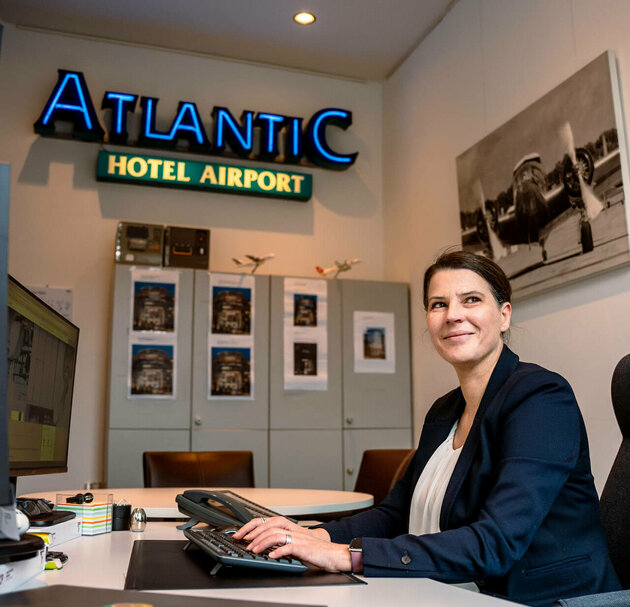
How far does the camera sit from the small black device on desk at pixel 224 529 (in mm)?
1094

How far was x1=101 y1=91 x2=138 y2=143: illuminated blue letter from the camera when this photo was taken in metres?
4.68

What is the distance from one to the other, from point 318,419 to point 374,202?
1.84 metres

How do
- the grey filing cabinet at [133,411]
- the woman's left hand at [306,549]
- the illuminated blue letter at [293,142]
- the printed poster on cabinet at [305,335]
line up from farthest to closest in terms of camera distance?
the illuminated blue letter at [293,142], the printed poster on cabinet at [305,335], the grey filing cabinet at [133,411], the woman's left hand at [306,549]

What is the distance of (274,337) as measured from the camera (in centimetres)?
446

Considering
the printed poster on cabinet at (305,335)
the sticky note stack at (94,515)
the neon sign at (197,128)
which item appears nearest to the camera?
the sticky note stack at (94,515)

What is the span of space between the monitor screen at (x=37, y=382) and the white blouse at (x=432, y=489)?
0.88m

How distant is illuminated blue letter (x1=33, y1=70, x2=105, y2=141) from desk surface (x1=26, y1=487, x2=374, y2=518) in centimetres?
283

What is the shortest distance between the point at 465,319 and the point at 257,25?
3716mm

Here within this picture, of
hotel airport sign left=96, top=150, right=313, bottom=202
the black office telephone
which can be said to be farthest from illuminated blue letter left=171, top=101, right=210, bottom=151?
the black office telephone

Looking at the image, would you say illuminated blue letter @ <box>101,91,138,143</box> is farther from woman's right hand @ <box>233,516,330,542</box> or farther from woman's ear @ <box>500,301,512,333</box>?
woman's right hand @ <box>233,516,330,542</box>

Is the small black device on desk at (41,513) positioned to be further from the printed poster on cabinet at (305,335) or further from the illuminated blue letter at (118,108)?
the illuminated blue letter at (118,108)

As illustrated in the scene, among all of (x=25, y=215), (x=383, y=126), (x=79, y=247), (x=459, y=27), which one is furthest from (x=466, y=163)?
(x=25, y=215)

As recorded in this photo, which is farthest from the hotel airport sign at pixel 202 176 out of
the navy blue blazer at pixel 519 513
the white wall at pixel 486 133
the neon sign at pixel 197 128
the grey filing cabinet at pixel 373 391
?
the navy blue blazer at pixel 519 513

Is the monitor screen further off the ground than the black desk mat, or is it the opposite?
the monitor screen
